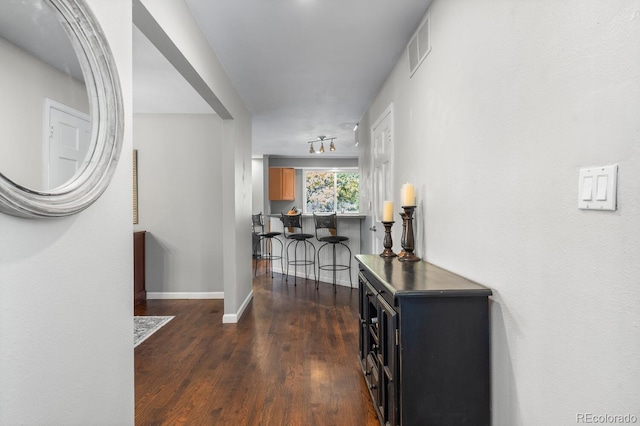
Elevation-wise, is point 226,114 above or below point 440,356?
above

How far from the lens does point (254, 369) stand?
8.41 ft

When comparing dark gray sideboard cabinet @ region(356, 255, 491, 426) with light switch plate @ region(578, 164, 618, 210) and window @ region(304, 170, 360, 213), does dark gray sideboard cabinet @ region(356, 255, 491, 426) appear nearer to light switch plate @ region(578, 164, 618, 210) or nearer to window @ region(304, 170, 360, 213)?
light switch plate @ region(578, 164, 618, 210)

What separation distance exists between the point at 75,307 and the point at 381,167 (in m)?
3.14

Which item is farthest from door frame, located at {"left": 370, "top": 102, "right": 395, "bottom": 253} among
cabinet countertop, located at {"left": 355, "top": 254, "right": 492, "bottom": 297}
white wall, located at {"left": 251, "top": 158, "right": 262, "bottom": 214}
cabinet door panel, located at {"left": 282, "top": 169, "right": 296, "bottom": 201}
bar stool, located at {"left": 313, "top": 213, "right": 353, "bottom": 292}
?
white wall, located at {"left": 251, "top": 158, "right": 262, "bottom": 214}

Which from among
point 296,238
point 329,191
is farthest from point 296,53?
point 329,191

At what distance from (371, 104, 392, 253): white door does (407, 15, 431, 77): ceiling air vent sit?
0.67 m

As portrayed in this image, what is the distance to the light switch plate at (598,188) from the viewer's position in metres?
0.90

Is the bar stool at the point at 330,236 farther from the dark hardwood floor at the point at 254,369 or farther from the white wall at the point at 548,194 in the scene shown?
the white wall at the point at 548,194

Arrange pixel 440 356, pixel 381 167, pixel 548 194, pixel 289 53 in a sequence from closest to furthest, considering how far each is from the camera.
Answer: pixel 548 194
pixel 440 356
pixel 289 53
pixel 381 167

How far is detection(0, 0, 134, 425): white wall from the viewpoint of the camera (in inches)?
35.7

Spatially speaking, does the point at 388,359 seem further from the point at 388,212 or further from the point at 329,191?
the point at 329,191

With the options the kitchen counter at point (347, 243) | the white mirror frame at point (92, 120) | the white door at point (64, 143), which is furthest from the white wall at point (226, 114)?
the kitchen counter at point (347, 243)

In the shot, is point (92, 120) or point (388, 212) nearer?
point (92, 120)
